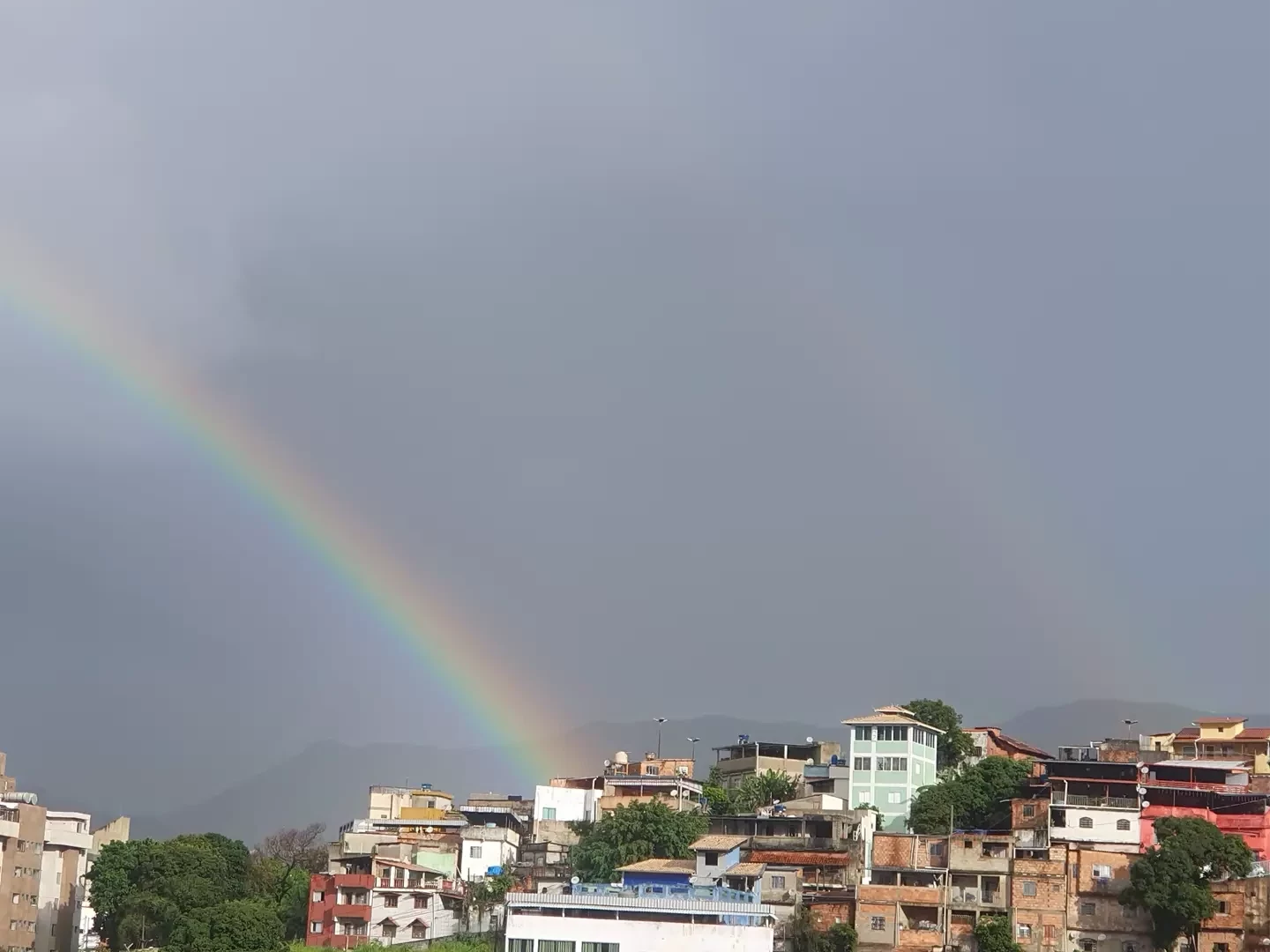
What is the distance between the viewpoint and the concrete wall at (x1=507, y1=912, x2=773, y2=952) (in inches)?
2346

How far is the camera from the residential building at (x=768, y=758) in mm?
96500


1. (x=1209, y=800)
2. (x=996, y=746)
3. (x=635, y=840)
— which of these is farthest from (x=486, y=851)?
(x=1209, y=800)

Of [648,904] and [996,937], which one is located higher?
[648,904]

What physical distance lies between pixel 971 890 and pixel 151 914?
Result: 39.3m

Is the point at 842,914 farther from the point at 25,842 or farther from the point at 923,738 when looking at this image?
the point at 25,842

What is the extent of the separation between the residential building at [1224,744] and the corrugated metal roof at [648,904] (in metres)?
29.6

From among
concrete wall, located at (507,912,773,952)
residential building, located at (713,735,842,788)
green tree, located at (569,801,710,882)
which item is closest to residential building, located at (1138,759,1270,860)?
concrete wall, located at (507,912,773,952)

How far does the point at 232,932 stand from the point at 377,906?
789cm

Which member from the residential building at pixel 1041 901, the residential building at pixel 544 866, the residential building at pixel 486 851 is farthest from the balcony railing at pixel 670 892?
the residential building at pixel 486 851

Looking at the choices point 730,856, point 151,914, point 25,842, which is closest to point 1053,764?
point 730,856

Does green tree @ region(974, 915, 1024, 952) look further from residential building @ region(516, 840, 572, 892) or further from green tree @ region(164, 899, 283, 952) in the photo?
green tree @ region(164, 899, 283, 952)

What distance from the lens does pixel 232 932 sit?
68438mm

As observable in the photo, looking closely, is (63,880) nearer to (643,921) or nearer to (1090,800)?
(643,921)

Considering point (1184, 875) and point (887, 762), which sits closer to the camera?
point (1184, 875)
